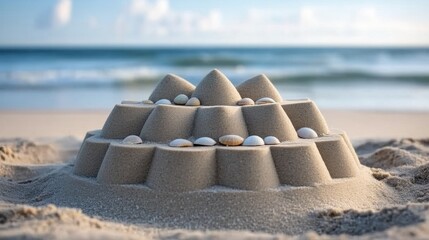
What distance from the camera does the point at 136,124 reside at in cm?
589

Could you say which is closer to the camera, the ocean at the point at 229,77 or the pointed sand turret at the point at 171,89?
the pointed sand turret at the point at 171,89

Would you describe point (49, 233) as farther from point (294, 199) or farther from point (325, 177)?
point (325, 177)

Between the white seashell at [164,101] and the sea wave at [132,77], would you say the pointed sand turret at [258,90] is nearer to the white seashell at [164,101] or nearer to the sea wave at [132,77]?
the white seashell at [164,101]

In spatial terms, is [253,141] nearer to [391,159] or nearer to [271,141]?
[271,141]

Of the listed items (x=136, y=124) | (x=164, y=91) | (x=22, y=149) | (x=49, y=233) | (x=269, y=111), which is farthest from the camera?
(x=22, y=149)

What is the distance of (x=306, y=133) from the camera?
575 cm

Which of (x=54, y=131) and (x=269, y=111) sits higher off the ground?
(x=269, y=111)

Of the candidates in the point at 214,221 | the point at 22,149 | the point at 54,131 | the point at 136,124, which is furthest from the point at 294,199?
the point at 54,131

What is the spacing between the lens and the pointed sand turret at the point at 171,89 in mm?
6383

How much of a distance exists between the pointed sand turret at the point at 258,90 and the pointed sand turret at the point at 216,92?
0.22 meters

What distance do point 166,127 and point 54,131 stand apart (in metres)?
6.64

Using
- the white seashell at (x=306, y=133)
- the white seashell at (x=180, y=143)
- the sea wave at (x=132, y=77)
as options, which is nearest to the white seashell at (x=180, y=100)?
the white seashell at (x=180, y=143)

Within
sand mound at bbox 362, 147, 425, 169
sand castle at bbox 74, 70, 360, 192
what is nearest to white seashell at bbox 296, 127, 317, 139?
sand castle at bbox 74, 70, 360, 192

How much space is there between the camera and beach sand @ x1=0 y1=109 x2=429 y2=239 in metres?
4.02
